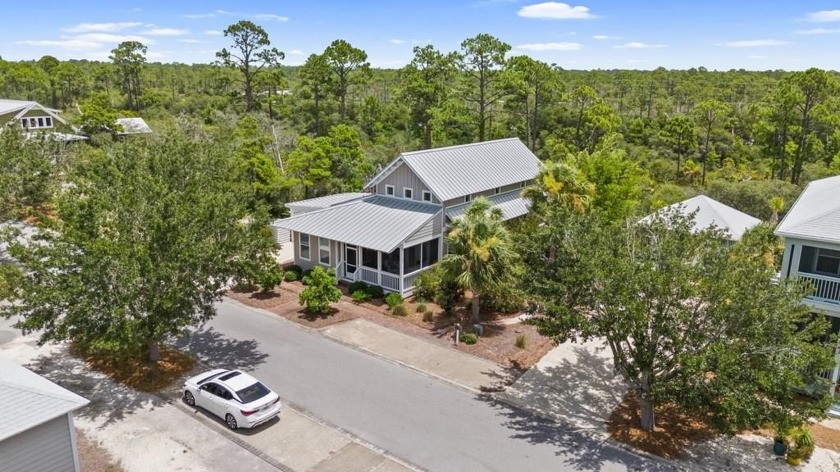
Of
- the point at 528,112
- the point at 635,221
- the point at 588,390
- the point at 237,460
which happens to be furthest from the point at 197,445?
the point at 528,112

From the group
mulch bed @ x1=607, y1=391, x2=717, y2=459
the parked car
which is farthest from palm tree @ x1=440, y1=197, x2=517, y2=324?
the parked car

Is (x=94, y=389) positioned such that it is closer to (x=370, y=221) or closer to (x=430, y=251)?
(x=370, y=221)

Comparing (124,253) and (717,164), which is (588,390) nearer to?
(124,253)

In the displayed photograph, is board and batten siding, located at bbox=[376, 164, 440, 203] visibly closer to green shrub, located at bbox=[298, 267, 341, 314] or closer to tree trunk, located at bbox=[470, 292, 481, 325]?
tree trunk, located at bbox=[470, 292, 481, 325]

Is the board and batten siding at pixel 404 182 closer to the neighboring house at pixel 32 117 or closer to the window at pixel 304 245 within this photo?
the window at pixel 304 245

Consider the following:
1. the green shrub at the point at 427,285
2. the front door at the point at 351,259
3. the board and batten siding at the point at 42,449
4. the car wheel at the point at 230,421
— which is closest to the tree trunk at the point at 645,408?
the green shrub at the point at 427,285
